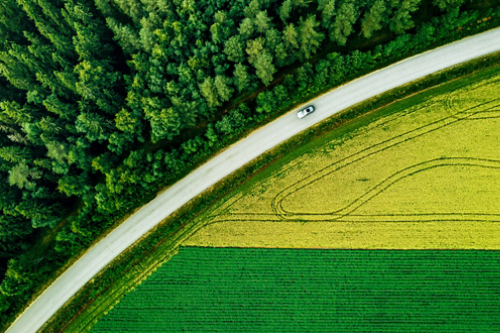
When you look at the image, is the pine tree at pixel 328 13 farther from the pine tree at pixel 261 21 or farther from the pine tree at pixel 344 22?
the pine tree at pixel 261 21

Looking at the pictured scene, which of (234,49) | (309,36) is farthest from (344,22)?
(234,49)

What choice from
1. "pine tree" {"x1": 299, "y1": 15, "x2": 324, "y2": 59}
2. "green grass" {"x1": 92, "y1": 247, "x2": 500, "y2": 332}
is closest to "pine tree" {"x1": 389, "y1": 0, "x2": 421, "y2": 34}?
"pine tree" {"x1": 299, "y1": 15, "x2": 324, "y2": 59}

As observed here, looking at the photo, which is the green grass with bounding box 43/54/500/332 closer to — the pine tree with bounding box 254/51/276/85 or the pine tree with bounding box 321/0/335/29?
the pine tree with bounding box 254/51/276/85

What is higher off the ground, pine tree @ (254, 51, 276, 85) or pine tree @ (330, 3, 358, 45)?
pine tree @ (330, 3, 358, 45)

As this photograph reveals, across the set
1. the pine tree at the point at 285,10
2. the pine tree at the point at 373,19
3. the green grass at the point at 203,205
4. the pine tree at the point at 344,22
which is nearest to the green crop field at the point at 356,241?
the green grass at the point at 203,205

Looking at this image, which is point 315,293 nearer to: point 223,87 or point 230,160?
point 230,160

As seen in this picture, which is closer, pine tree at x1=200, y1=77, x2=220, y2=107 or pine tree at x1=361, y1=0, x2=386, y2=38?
pine tree at x1=361, y1=0, x2=386, y2=38
